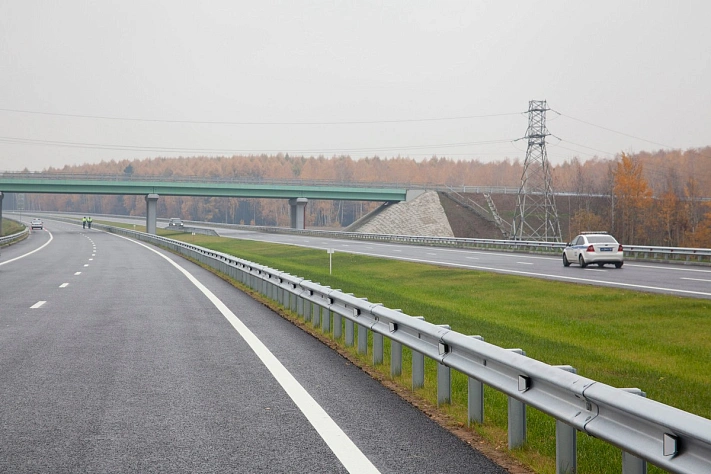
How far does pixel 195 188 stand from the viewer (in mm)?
104125

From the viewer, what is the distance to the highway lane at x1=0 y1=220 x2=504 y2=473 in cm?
637

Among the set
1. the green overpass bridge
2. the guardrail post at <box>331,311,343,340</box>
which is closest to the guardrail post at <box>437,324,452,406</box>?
the guardrail post at <box>331,311,343,340</box>

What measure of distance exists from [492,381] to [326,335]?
7280mm

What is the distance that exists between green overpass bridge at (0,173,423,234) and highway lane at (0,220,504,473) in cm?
8539

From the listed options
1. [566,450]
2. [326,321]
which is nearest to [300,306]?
[326,321]

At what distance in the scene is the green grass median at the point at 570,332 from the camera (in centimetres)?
795

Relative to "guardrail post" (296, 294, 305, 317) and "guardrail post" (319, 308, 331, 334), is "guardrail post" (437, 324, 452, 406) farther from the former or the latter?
"guardrail post" (296, 294, 305, 317)

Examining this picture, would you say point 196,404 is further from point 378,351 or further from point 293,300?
point 293,300

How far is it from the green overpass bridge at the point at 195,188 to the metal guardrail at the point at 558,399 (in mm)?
91449

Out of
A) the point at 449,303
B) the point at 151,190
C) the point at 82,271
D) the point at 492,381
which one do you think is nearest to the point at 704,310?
the point at 449,303

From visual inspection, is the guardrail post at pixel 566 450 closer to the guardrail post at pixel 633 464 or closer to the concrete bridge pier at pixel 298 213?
the guardrail post at pixel 633 464

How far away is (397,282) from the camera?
30.9 meters

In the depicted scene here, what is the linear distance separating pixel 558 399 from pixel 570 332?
1017 cm

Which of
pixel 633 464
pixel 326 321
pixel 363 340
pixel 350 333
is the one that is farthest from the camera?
pixel 326 321
